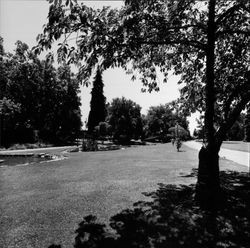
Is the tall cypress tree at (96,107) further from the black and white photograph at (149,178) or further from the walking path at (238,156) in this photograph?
the black and white photograph at (149,178)

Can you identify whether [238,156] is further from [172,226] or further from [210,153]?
[172,226]

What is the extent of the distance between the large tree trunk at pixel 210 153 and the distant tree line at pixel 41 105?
1559 inches

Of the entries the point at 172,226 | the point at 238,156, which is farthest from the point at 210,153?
the point at 238,156

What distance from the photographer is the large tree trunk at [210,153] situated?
648 centimetres

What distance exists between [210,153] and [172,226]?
2.38 meters

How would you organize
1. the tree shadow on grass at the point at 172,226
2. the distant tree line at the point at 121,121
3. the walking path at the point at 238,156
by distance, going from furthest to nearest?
1. the distant tree line at the point at 121,121
2. the walking path at the point at 238,156
3. the tree shadow on grass at the point at 172,226

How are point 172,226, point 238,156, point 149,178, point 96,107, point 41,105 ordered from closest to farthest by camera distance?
point 172,226
point 149,178
point 238,156
point 41,105
point 96,107

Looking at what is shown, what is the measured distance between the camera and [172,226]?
5.33 meters

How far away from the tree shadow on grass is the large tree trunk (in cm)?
46

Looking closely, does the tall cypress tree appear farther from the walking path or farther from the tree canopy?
the walking path

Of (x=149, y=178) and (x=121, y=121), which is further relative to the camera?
(x=121, y=121)

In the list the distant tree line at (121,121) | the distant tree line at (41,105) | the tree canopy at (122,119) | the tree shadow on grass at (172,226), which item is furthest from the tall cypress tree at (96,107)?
the tree shadow on grass at (172,226)

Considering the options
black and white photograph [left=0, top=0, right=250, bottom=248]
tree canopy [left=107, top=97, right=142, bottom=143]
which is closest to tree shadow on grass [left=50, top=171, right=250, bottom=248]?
black and white photograph [left=0, top=0, right=250, bottom=248]

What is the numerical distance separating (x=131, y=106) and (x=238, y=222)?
51976 millimetres
